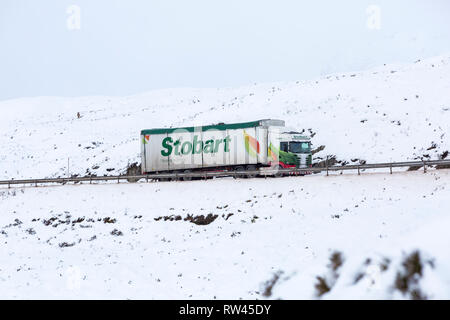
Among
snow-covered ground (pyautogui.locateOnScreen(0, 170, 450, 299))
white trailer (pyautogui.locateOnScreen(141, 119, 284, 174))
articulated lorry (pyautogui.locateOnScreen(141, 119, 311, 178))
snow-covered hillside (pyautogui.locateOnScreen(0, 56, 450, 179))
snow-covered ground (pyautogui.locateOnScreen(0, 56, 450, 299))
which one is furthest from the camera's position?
snow-covered hillside (pyautogui.locateOnScreen(0, 56, 450, 179))

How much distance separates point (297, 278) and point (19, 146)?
6362 centimetres

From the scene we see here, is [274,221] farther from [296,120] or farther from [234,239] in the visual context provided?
[296,120]

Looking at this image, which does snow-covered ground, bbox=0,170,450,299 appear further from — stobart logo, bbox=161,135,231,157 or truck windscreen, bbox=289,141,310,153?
truck windscreen, bbox=289,141,310,153

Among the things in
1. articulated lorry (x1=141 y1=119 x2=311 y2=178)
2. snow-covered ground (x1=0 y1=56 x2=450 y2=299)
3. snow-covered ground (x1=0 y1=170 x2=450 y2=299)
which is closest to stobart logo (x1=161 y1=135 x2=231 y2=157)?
articulated lorry (x1=141 y1=119 x2=311 y2=178)

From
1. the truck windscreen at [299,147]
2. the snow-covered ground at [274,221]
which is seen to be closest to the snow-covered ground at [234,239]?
the snow-covered ground at [274,221]

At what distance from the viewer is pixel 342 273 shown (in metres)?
13.5

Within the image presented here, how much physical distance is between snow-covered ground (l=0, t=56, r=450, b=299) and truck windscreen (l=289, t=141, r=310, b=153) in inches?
137

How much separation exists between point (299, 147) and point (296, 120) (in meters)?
14.4

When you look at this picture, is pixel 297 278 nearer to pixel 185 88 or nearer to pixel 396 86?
pixel 396 86

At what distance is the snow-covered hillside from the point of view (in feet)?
138

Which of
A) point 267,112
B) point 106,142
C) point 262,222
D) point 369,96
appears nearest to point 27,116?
point 106,142

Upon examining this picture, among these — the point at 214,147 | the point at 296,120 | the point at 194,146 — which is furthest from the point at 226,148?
the point at 296,120

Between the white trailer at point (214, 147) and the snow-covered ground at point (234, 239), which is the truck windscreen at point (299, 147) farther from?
the snow-covered ground at point (234, 239)

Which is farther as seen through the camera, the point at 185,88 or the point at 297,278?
the point at 185,88
